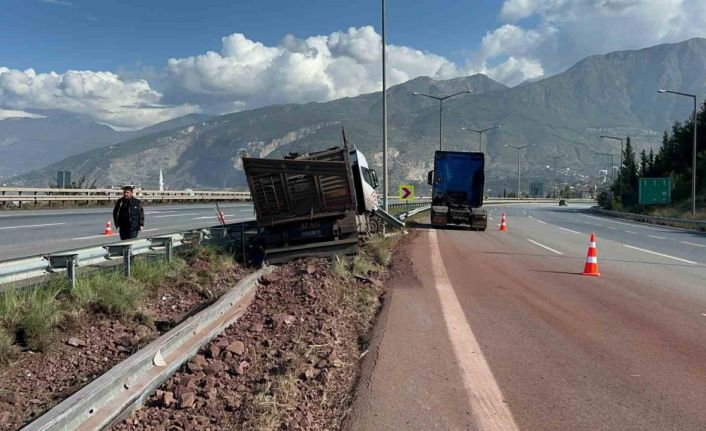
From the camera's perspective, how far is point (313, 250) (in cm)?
1313

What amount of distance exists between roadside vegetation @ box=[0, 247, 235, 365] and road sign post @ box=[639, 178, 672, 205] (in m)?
46.1

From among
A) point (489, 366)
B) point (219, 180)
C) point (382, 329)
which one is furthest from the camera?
point (219, 180)

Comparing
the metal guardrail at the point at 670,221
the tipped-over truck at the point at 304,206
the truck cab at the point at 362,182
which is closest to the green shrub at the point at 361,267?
the tipped-over truck at the point at 304,206

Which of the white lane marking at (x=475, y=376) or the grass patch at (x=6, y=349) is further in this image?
the grass patch at (x=6, y=349)

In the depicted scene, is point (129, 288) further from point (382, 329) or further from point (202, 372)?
point (382, 329)

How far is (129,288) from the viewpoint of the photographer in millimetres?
7582

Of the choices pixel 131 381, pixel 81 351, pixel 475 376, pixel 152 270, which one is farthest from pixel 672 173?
pixel 131 381

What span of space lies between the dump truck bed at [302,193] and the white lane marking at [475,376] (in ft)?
14.0

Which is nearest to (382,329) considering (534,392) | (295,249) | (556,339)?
(556,339)

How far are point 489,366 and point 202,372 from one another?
2749 millimetres

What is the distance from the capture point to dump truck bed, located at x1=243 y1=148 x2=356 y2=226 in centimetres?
1286

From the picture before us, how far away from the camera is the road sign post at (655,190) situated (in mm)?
47688

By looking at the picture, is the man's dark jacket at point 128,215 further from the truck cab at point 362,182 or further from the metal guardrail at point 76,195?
the metal guardrail at point 76,195

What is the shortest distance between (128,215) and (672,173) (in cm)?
5699
